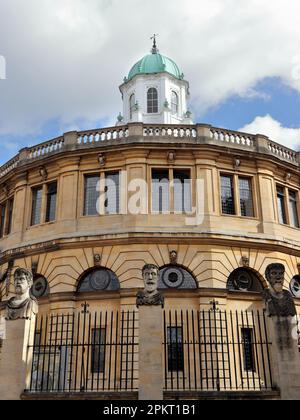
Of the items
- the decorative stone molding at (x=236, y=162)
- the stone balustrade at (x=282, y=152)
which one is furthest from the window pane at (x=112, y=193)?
the stone balustrade at (x=282, y=152)

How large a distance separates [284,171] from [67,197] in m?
11.8

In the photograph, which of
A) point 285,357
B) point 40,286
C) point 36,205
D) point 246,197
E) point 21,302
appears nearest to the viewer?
point 285,357

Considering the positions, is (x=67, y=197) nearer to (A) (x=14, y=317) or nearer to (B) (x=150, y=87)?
(A) (x=14, y=317)

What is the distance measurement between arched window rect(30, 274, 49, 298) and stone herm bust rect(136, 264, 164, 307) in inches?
422

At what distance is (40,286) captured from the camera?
72.5 feet

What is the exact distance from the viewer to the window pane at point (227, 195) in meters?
22.6

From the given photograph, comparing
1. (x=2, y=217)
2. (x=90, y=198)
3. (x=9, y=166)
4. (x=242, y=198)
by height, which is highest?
(x=9, y=166)

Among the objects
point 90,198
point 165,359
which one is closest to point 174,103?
point 90,198

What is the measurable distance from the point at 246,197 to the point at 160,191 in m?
4.59

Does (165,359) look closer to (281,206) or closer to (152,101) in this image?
(281,206)

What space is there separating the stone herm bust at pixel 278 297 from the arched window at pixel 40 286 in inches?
499

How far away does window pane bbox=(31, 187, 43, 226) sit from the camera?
78.7 ft

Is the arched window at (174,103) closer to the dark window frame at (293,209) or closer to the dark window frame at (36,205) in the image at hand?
the dark window frame at (293,209)
